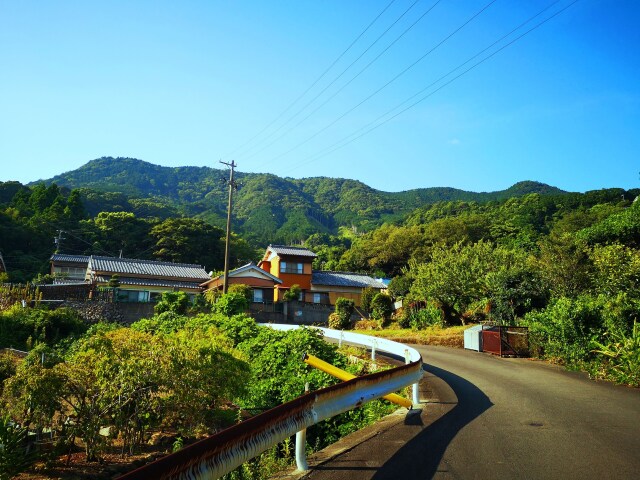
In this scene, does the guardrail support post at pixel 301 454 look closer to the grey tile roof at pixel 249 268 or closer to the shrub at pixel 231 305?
the shrub at pixel 231 305

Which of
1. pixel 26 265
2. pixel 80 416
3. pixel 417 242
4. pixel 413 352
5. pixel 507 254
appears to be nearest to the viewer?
pixel 80 416

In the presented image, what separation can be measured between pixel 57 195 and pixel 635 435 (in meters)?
77.4

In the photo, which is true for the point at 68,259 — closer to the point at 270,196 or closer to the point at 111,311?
the point at 111,311

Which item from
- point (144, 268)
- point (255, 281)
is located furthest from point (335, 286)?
point (144, 268)

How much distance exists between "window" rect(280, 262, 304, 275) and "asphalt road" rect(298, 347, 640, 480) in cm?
4126

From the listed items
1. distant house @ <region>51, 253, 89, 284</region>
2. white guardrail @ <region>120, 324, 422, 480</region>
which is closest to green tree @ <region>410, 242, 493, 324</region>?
white guardrail @ <region>120, 324, 422, 480</region>

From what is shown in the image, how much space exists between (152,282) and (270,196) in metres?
109

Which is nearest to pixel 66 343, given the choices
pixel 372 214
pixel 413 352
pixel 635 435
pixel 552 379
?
pixel 413 352

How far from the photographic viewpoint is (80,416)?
8.34 metres

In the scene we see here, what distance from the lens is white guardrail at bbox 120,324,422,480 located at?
124 inches

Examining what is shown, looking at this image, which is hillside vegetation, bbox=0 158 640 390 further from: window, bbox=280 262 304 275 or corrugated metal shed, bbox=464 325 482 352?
window, bbox=280 262 304 275

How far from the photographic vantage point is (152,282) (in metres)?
45.2

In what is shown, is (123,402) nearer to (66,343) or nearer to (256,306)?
(66,343)

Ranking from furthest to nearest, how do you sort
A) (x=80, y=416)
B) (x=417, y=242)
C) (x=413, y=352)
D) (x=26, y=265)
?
(x=417, y=242)
(x=26, y=265)
(x=413, y=352)
(x=80, y=416)
